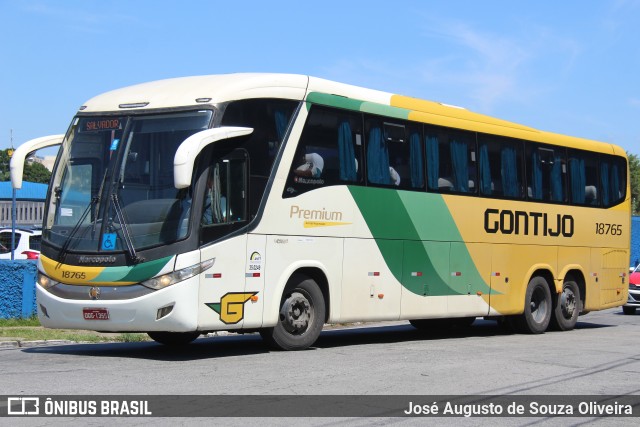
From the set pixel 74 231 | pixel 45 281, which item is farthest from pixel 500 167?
pixel 45 281

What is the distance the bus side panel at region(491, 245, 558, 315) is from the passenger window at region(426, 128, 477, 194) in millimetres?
1595

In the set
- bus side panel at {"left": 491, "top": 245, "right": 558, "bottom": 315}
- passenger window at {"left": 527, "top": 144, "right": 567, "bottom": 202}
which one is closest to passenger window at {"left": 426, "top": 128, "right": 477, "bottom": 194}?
bus side panel at {"left": 491, "top": 245, "right": 558, "bottom": 315}

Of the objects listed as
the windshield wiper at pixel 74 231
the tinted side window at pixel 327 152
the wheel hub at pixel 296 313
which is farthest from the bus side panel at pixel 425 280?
the windshield wiper at pixel 74 231

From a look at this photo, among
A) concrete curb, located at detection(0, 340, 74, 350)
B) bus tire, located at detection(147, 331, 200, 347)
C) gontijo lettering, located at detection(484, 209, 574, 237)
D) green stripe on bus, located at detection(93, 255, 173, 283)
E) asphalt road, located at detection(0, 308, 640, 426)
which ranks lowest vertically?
concrete curb, located at detection(0, 340, 74, 350)

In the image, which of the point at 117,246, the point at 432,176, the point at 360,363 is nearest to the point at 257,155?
the point at 117,246

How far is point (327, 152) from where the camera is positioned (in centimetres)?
1505

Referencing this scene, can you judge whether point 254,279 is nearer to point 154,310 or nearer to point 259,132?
point 154,310

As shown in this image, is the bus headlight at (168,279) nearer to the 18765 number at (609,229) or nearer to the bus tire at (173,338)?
the bus tire at (173,338)

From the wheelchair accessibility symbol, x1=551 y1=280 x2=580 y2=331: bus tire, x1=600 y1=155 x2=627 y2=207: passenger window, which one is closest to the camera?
the wheelchair accessibility symbol

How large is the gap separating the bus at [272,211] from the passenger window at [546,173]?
63cm

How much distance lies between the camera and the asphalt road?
1055cm

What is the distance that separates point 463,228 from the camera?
18.2 meters

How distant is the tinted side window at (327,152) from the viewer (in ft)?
47.9

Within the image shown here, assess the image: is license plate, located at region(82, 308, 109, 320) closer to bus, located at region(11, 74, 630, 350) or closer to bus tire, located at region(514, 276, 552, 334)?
bus, located at region(11, 74, 630, 350)
